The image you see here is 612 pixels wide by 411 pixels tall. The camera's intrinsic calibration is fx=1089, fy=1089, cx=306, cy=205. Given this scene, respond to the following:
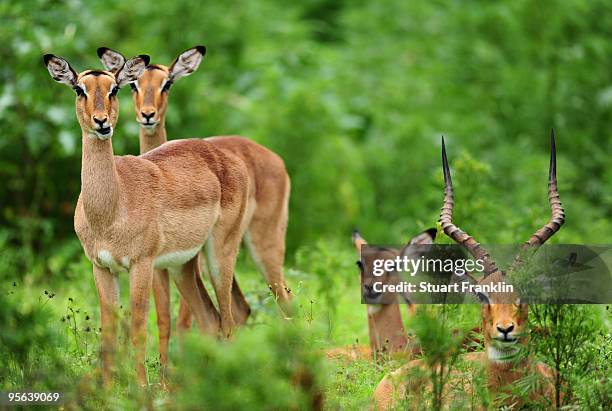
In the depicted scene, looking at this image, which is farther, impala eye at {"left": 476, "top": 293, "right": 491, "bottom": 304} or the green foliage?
impala eye at {"left": 476, "top": 293, "right": 491, "bottom": 304}

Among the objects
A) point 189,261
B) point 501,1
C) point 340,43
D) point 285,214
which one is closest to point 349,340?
point 285,214

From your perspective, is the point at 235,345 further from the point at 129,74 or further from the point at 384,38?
the point at 384,38

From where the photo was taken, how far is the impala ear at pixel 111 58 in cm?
599

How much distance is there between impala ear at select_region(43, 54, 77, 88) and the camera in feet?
17.6

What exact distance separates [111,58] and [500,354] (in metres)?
2.68

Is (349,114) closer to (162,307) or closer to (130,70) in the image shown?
(162,307)

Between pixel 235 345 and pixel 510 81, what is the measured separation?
9111 mm

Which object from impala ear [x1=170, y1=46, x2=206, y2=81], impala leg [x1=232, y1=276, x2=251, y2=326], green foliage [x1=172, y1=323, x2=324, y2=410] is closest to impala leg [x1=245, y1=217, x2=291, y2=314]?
impala leg [x1=232, y1=276, x2=251, y2=326]

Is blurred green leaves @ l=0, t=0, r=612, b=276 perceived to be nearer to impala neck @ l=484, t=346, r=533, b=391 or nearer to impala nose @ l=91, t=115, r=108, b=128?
impala neck @ l=484, t=346, r=533, b=391

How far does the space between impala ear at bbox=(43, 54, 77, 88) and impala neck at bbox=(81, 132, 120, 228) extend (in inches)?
11.3

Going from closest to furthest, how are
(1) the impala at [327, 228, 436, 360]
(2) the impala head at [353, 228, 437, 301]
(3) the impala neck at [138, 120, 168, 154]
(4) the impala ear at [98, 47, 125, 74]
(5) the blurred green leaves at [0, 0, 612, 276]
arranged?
(4) the impala ear at [98, 47, 125, 74] → (3) the impala neck at [138, 120, 168, 154] → (1) the impala at [327, 228, 436, 360] → (2) the impala head at [353, 228, 437, 301] → (5) the blurred green leaves at [0, 0, 612, 276]

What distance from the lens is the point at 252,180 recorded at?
665 cm

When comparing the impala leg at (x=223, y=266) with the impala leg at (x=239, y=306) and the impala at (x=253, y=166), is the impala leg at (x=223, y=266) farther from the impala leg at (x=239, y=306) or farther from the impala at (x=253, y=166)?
the impala leg at (x=239, y=306)

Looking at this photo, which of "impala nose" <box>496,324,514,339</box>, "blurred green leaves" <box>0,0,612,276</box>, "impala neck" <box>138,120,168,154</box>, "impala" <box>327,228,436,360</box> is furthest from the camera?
"blurred green leaves" <box>0,0,612,276</box>
